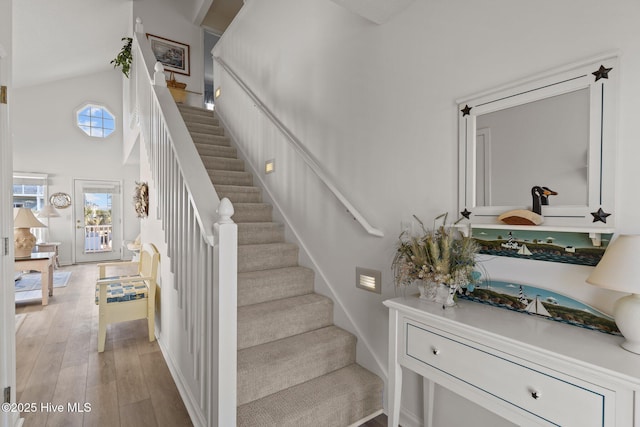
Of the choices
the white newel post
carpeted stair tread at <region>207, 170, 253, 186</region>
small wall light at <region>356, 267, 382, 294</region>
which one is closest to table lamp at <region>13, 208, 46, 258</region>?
carpeted stair tread at <region>207, 170, 253, 186</region>

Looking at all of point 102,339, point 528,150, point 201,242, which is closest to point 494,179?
point 528,150

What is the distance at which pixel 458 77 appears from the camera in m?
1.62

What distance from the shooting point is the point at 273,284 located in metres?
2.45

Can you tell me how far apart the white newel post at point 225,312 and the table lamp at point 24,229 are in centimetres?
Answer: 392

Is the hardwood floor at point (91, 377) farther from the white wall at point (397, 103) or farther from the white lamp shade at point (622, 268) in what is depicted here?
the white lamp shade at point (622, 268)

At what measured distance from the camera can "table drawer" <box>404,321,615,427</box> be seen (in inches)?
36.4

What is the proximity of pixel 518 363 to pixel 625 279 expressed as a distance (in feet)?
1.36

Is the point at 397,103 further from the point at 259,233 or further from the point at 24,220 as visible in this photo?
the point at 24,220

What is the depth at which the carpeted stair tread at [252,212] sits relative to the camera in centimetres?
302

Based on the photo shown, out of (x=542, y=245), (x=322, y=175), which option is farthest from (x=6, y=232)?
(x=542, y=245)

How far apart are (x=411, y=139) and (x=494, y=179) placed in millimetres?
553

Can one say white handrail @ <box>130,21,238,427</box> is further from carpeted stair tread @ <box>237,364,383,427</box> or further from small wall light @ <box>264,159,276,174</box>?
small wall light @ <box>264,159,276,174</box>

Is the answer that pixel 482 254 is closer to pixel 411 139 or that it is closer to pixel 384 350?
pixel 411 139

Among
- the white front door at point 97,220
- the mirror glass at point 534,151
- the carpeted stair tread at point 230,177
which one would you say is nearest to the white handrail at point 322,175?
the mirror glass at point 534,151
